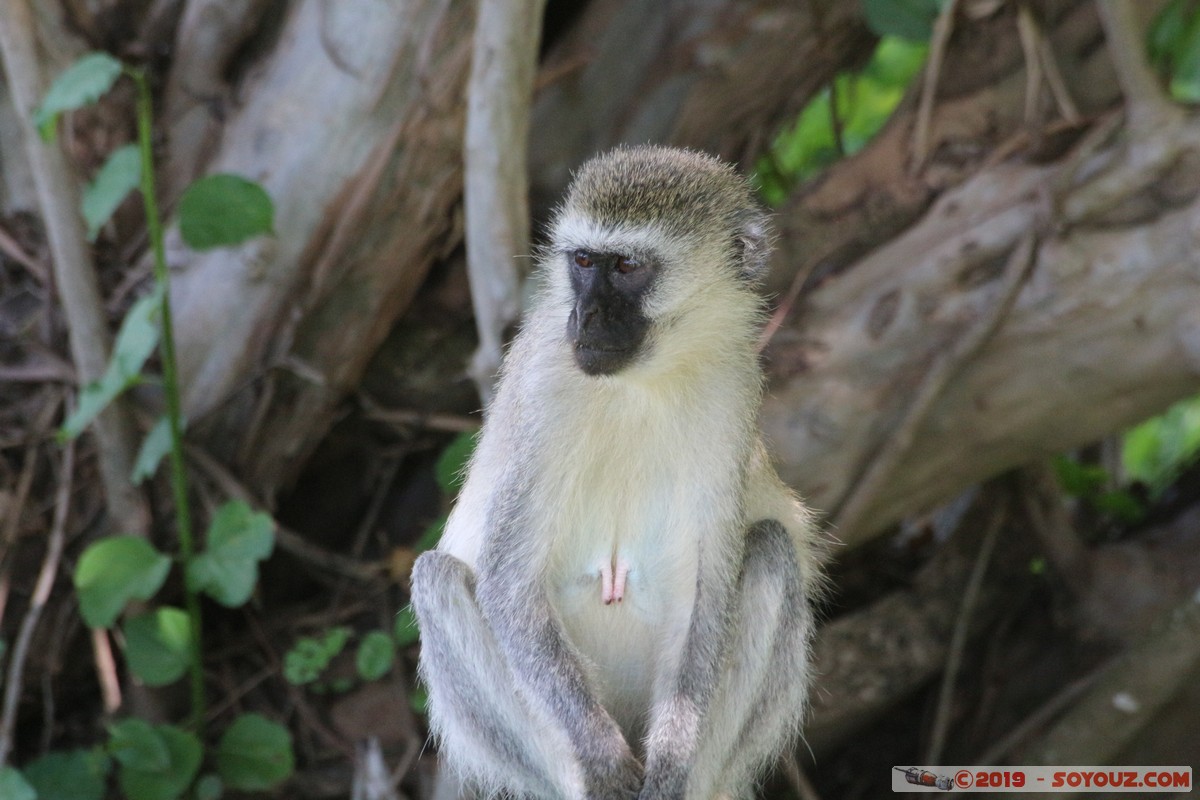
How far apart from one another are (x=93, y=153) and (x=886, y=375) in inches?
118

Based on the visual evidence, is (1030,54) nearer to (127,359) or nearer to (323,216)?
(323,216)

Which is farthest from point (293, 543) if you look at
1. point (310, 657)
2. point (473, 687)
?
point (473, 687)

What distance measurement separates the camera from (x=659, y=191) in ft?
9.96

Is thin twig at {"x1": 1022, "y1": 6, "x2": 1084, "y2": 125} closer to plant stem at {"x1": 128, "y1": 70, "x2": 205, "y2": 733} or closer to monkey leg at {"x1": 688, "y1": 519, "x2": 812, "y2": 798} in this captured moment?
monkey leg at {"x1": 688, "y1": 519, "x2": 812, "y2": 798}

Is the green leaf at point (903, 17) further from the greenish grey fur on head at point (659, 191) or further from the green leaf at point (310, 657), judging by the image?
the green leaf at point (310, 657)

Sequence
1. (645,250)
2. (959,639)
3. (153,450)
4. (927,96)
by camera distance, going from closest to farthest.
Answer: (645,250), (153,450), (927,96), (959,639)

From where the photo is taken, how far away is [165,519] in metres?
4.36

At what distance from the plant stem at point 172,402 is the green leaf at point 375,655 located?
543 millimetres

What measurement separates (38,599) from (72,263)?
1.16 metres

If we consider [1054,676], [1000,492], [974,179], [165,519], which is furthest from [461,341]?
[1054,676]

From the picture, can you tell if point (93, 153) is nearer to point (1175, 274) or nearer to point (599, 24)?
point (599, 24)

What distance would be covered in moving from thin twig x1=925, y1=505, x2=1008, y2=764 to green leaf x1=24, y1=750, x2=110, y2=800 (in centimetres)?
312

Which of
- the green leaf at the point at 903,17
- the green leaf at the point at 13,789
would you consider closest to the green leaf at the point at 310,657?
the green leaf at the point at 13,789

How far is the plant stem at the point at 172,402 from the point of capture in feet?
12.0
